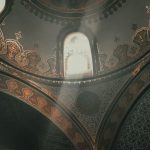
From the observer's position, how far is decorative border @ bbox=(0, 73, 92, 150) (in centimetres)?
1555

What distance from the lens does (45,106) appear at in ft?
51.8

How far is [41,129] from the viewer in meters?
16.2

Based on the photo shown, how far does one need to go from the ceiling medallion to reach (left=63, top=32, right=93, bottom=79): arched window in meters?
0.62

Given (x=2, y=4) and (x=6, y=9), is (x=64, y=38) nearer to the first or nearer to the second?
(x=6, y=9)

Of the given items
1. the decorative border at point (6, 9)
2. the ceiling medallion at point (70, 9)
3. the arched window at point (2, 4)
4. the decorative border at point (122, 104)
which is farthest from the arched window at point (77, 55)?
the arched window at point (2, 4)

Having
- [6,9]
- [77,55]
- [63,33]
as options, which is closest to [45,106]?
[77,55]

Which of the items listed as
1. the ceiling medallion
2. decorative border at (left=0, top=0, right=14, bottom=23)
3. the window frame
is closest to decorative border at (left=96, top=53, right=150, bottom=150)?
the window frame

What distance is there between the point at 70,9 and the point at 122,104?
3.55 m

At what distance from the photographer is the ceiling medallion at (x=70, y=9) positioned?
1642cm

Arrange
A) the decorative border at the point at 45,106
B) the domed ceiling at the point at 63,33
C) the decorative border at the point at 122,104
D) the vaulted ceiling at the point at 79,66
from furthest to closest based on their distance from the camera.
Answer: the domed ceiling at the point at 63,33 → the decorative border at the point at 45,106 → the vaulted ceiling at the point at 79,66 → the decorative border at the point at 122,104

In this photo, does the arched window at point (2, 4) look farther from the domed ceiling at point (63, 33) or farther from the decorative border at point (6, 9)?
the domed ceiling at point (63, 33)

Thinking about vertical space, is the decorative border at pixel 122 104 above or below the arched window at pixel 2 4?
below

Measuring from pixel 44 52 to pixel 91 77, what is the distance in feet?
5.62

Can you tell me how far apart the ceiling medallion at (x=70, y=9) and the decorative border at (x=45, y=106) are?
7.86 feet
